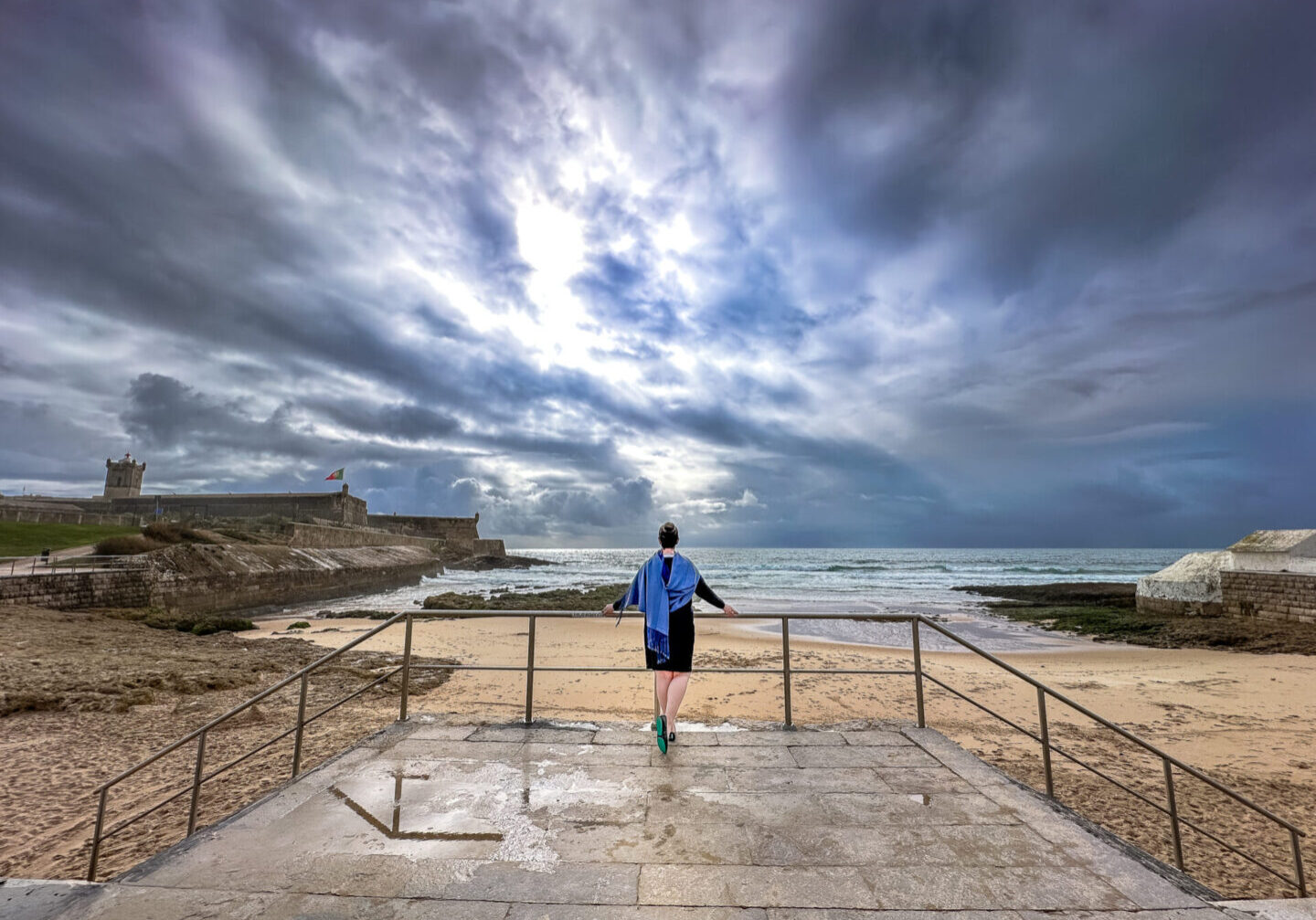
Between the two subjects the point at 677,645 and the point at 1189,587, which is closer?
the point at 677,645

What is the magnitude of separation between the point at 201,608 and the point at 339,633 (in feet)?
25.4

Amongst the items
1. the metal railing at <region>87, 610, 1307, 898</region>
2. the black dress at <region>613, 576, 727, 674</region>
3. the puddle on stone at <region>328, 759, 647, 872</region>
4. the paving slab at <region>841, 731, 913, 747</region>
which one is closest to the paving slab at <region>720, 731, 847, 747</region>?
the paving slab at <region>841, 731, 913, 747</region>

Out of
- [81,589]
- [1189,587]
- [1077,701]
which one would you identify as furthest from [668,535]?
[1189,587]

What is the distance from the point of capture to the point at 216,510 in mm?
48031

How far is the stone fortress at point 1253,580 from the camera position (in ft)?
54.3

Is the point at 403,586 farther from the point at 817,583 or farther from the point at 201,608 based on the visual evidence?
the point at 817,583

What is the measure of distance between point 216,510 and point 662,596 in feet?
184

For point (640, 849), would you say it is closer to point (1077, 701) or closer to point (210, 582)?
point (1077, 701)

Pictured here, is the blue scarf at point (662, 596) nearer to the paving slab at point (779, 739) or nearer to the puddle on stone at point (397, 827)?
the paving slab at point (779, 739)

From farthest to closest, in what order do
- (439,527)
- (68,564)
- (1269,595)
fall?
(439,527), (68,564), (1269,595)

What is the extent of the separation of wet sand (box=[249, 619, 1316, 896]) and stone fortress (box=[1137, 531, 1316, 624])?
4061 millimetres

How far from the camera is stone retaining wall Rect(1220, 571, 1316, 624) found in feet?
53.8

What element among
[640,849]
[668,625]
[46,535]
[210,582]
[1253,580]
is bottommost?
[210,582]

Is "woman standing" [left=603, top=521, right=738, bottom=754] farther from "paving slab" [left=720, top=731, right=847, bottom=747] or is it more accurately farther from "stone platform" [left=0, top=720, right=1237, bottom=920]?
"paving slab" [left=720, top=731, right=847, bottom=747]
